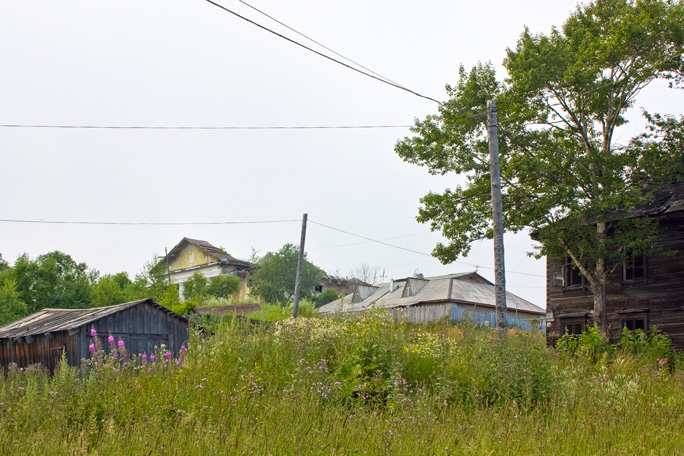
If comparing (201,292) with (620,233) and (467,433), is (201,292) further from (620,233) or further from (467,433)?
(467,433)

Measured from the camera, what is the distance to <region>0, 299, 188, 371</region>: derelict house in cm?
2169

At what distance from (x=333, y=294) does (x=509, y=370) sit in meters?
49.6

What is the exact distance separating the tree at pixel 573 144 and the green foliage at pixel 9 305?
24.4 metres

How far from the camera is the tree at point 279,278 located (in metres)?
52.0

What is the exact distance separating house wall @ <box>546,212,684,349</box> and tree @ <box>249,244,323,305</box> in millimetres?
31748

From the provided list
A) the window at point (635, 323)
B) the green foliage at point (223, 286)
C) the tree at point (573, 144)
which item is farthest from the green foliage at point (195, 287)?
the window at point (635, 323)

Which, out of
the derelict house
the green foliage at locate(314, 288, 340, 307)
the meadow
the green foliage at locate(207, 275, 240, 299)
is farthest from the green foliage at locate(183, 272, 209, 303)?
the meadow

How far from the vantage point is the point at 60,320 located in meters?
24.2

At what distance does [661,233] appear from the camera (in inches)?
877

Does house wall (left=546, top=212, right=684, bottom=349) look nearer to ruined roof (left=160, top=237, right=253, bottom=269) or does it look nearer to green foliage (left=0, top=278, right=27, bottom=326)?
green foliage (left=0, top=278, right=27, bottom=326)

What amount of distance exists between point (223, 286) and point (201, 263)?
873 centimetres

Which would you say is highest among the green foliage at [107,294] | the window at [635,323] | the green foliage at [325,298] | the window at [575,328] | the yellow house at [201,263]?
the yellow house at [201,263]

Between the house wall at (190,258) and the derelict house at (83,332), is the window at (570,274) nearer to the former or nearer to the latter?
the derelict house at (83,332)

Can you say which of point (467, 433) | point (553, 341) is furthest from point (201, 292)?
point (467, 433)
